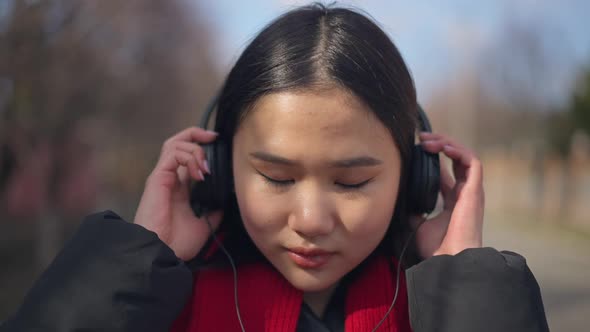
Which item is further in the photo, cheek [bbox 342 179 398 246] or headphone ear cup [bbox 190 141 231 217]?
headphone ear cup [bbox 190 141 231 217]

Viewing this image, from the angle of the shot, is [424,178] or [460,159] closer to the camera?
[424,178]

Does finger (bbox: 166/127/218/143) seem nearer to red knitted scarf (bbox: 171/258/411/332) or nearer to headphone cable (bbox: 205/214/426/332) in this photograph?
headphone cable (bbox: 205/214/426/332)

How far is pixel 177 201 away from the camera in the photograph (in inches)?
64.8

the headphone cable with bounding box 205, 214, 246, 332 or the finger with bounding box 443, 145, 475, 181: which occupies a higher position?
the finger with bounding box 443, 145, 475, 181

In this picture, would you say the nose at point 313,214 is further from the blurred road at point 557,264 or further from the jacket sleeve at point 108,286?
the blurred road at point 557,264

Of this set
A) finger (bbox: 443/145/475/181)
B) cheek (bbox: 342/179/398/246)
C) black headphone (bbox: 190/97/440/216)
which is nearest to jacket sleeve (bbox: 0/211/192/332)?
black headphone (bbox: 190/97/440/216)

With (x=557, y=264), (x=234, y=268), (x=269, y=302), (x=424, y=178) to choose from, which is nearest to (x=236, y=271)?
(x=234, y=268)

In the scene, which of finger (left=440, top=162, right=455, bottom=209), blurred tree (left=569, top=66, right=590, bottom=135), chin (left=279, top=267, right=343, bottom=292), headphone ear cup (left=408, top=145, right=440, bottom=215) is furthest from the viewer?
blurred tree (left=569, top=66, right=590, bottom=135)

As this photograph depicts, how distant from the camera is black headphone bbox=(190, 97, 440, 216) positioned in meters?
1.49

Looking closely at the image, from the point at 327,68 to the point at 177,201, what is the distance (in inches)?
25.9

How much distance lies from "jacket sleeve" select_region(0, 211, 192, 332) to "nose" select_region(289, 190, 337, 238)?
350 millimetres

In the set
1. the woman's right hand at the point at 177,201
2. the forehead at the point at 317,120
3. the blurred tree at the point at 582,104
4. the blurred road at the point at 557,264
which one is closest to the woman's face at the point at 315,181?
the forehead at the point at 317,120

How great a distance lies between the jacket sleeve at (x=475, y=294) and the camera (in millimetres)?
1246

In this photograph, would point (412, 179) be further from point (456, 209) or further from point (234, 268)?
point (234, 268)
